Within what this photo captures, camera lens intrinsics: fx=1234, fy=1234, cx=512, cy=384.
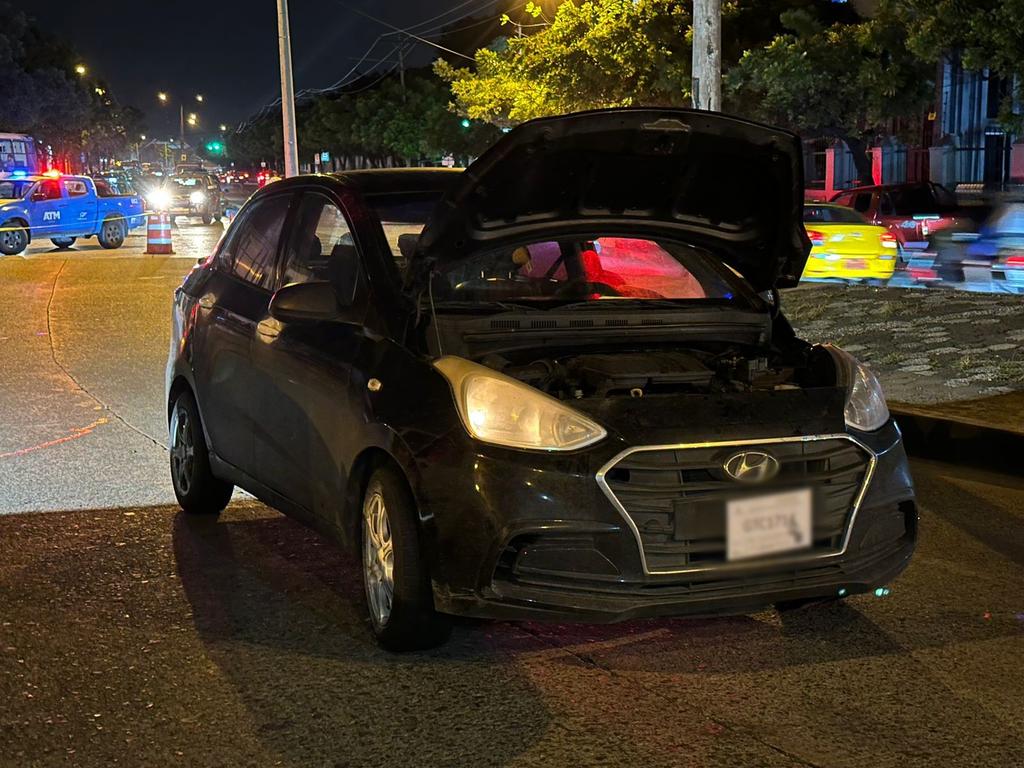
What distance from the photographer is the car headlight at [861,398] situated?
4297mm

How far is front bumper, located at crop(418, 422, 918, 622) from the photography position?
3.86 meters

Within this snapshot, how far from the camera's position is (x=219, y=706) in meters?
3.89

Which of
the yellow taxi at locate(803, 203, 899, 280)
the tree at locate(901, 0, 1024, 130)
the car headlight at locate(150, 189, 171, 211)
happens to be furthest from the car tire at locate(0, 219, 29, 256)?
the tree at locate(901, 0, 1024, 130)

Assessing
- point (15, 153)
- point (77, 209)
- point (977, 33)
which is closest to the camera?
point (977, 33)

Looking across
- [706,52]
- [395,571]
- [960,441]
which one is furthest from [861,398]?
[706,52]

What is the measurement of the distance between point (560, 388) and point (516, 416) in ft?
1.96

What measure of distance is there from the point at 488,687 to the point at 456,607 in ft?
0.94

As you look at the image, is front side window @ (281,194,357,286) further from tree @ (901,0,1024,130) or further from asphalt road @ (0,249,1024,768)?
tree @ (901,0,1024,130)

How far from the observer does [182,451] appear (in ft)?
20.6

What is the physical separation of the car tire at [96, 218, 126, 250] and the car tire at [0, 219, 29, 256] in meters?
1.83

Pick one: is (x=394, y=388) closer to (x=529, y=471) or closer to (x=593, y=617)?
(x=529, y=471)

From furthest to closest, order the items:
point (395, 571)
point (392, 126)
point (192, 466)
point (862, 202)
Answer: point (392, 126)
point (862, 202)
point (192, 466)
point (395, 571)

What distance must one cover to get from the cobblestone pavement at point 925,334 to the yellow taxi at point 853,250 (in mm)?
1228

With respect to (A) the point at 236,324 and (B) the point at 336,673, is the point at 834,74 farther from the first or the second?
(B) the point at 336,673
